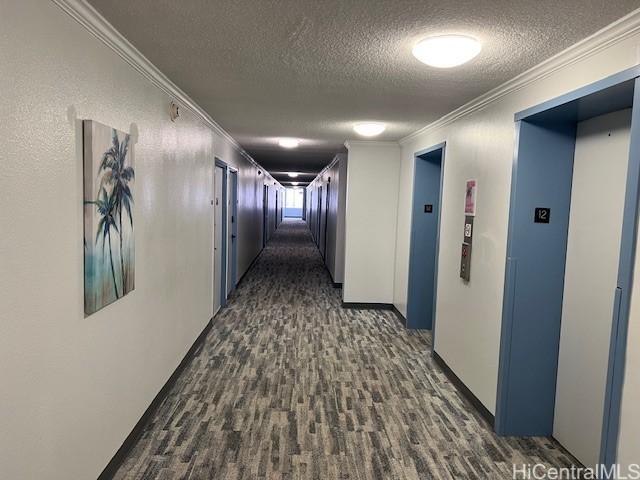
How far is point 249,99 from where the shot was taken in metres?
3.70

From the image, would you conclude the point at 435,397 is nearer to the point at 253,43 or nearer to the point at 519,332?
the point at 519,332

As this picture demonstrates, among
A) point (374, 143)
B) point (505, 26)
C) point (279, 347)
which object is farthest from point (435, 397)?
point (374, 143)

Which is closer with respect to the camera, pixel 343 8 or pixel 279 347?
pixel 343 8

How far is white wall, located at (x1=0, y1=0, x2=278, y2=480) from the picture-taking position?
60.4 inches

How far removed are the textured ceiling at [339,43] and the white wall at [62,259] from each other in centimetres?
33

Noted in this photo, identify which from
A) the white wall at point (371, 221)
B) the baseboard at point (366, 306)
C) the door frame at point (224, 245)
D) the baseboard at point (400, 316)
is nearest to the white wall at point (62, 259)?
the door frame at point (224, 245)

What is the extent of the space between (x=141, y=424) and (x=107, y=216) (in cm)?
151

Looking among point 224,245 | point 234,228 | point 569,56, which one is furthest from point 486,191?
point 234,228

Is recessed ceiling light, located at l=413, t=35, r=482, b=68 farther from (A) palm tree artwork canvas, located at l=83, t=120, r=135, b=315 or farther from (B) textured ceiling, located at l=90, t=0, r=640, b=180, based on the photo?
(A) palm tree artwork canvas, located at l=83, t=120, r=135, b=315

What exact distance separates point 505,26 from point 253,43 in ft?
4.06

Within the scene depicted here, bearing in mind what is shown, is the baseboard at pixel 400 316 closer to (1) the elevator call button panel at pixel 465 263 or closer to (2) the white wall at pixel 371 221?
(2) the white wall at pixel 371 221

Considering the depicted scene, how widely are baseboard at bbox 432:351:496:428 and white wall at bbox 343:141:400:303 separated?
2.10m

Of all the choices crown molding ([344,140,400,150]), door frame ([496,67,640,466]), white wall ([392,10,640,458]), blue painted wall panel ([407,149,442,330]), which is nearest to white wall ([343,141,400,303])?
crown molding ([344,140,400,150])

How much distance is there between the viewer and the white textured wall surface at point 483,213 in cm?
243
